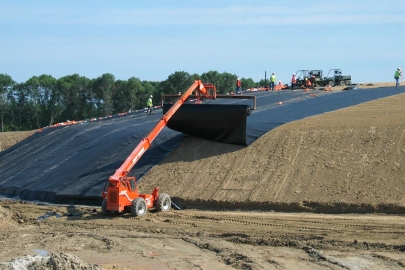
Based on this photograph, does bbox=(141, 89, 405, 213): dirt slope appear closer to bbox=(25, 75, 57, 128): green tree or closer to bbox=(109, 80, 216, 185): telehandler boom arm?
bbox=(109, 80, 216, 185): telehandler boom arm

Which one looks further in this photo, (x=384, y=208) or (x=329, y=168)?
(x=329, y=168)

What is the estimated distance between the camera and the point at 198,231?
55.1 ft

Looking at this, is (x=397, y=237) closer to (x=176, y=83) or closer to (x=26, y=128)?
(x=176, y=83)

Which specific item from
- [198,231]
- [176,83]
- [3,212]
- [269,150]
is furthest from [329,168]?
[176,83]

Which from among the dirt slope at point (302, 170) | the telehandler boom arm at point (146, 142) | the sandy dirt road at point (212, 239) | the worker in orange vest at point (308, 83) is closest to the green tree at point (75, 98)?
the worker in orange vest at point (308, 83)

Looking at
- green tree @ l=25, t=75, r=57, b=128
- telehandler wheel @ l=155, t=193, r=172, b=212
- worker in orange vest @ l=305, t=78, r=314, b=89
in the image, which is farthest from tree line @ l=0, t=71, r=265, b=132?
telehandler wheel @ l=155, t=193, r=172, b=212

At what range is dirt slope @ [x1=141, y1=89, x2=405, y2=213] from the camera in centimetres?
1944

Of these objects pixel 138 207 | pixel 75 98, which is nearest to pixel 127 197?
pixel 138 207

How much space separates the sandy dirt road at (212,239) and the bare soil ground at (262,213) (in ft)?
0.09

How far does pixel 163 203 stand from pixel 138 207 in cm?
126

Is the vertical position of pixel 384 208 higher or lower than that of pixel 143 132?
lower

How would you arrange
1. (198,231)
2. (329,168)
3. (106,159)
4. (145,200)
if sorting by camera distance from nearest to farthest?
(198,231), (145,200), (329,168), (106,159)

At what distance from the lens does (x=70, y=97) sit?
256 feet

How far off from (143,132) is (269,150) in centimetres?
641
